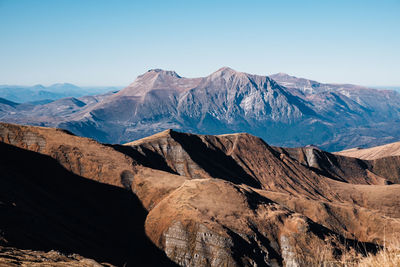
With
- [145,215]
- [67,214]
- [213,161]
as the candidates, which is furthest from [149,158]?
[67,214]

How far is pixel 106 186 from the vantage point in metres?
64.1

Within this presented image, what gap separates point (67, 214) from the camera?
5028 cm

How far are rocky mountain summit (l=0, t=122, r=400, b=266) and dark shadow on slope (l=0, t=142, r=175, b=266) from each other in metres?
0.18

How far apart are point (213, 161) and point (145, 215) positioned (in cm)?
4618

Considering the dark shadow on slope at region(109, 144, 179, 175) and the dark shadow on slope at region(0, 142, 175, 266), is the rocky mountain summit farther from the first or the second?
the dark shadow on slope at region(109, 144, 179, 175)

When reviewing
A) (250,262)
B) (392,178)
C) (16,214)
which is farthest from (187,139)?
(392,178)

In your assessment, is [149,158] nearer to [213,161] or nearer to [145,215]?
[213,161]

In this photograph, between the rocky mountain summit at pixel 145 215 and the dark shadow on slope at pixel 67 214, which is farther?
the rocky mountain summit at pixel 145 215

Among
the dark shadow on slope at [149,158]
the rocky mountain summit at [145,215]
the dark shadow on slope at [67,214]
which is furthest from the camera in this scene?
the dark shadow on slope at [149,158]

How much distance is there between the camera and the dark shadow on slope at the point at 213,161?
95.7 metres

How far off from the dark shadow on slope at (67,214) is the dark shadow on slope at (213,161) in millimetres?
36202

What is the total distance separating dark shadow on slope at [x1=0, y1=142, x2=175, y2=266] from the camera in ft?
111

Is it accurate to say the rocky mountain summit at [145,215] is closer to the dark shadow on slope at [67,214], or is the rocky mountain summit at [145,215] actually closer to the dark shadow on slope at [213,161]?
the dark shadow on slope at [67,214]

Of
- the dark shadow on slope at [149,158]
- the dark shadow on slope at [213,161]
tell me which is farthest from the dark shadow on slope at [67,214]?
the dark shadow on slope at [213,161]
